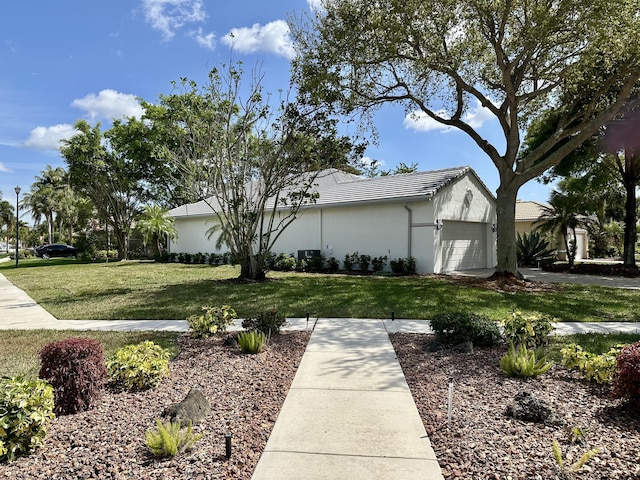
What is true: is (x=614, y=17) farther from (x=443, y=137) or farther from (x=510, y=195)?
(x=443, y=137)

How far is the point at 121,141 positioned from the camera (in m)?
28.9

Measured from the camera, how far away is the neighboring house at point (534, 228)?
2605cm

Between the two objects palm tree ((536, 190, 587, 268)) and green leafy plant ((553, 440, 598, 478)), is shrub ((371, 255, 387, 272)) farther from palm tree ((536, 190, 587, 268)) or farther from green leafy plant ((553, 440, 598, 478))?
green leafy plant ((553, 440, 598, 478))

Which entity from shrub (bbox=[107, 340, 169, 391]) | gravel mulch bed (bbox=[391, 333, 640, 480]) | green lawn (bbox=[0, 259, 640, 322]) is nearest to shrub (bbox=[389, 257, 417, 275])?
green lawn (bbox=[0, 259, 640, 322])

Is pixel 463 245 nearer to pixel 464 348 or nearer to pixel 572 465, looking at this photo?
pixel 464 348

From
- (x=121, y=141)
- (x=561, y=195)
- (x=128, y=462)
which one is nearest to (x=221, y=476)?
(x=128, y=462)

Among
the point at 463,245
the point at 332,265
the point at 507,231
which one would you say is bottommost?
the point at 332,265

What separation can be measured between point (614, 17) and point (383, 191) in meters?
9.66

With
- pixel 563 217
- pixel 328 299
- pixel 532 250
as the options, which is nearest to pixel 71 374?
pixel 328 299

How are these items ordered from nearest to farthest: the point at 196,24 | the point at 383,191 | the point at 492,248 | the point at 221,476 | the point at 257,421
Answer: the point at 221,476 → the point at 257,421 → the point at 196,24 → the point at 383,191 → the point at 492,248

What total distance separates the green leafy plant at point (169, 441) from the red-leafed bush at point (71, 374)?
119 cm

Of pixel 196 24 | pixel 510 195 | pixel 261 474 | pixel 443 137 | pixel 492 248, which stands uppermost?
pixel 196 24

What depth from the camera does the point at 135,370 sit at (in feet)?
13.3

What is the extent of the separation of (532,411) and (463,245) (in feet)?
50.6
